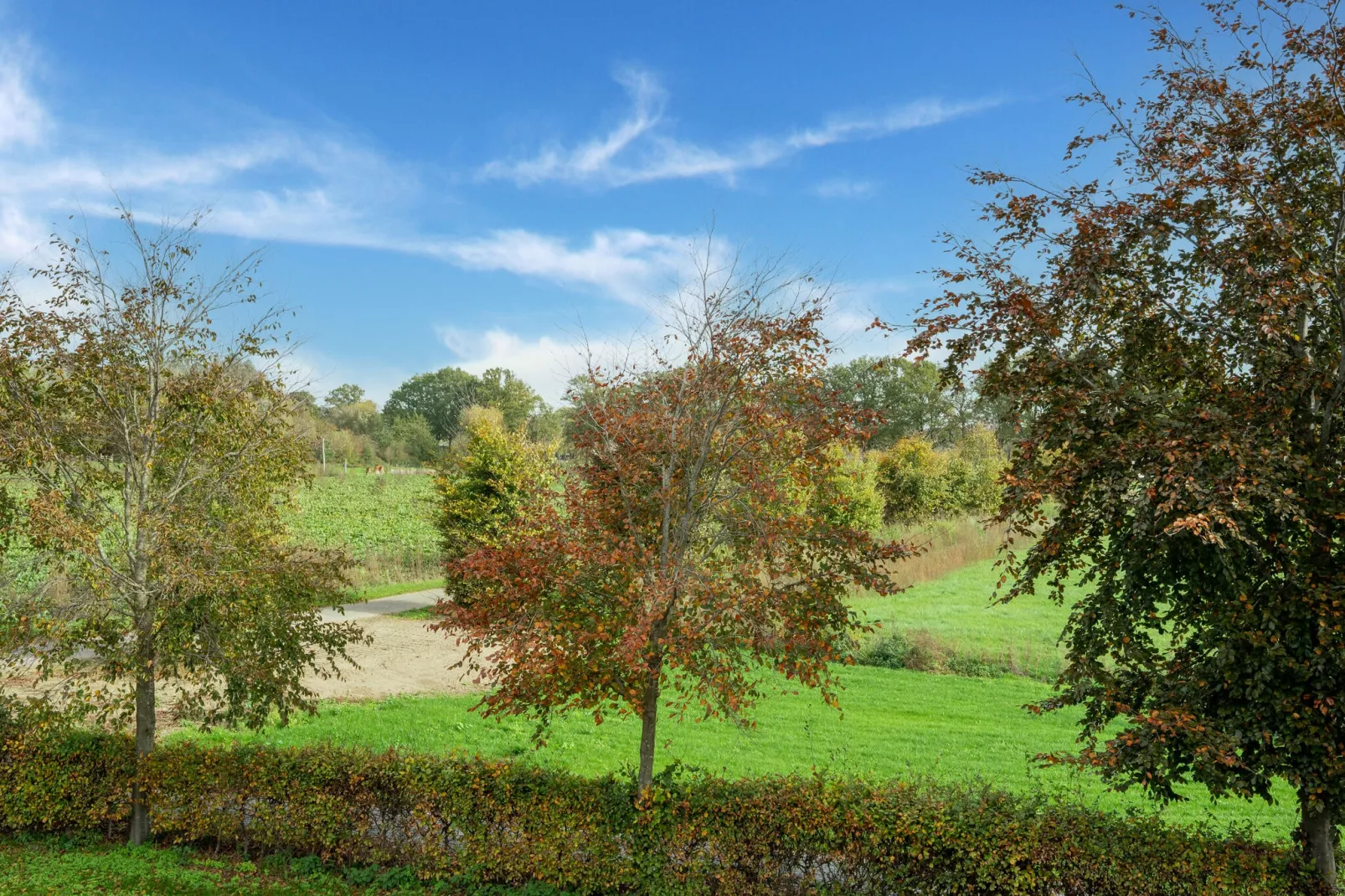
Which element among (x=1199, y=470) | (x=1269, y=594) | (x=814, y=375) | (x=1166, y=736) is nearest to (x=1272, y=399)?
(x=1199, y=470)

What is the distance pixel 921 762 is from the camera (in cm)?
1152

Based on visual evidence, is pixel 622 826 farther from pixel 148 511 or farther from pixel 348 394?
pixel 348 394

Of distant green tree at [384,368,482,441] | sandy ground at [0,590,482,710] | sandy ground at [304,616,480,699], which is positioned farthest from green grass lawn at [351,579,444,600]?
distant green tree at [384,368,482,441]

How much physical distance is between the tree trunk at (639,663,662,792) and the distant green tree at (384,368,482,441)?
207 feet

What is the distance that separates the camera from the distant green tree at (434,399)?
7250cm

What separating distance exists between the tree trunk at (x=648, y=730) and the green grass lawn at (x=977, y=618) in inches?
348

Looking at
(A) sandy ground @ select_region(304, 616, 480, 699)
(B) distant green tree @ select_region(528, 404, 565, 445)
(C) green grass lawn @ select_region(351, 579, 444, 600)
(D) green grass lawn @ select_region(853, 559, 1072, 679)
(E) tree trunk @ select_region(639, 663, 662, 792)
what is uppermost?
(B) distant green tree @ select_region(528, 404, 565, 445)

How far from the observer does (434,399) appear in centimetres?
8025

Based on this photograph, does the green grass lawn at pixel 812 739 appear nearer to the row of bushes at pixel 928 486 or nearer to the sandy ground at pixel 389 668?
the sandy ground at pixel 389 668

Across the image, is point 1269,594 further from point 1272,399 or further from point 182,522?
point 182,522

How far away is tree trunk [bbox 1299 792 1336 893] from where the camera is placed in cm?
593

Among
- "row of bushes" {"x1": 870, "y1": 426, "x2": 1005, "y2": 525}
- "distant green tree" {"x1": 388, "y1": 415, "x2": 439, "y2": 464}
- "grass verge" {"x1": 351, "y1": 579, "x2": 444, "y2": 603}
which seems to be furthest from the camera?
"distant green tree" {"x1": 388, "y1": 415, "x2": 439, "y2": 464}

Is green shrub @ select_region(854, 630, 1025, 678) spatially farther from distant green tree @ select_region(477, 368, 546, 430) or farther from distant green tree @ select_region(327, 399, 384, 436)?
distant green tree @ select_region(327, 399, 384, 436)

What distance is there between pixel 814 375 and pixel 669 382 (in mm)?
1251
